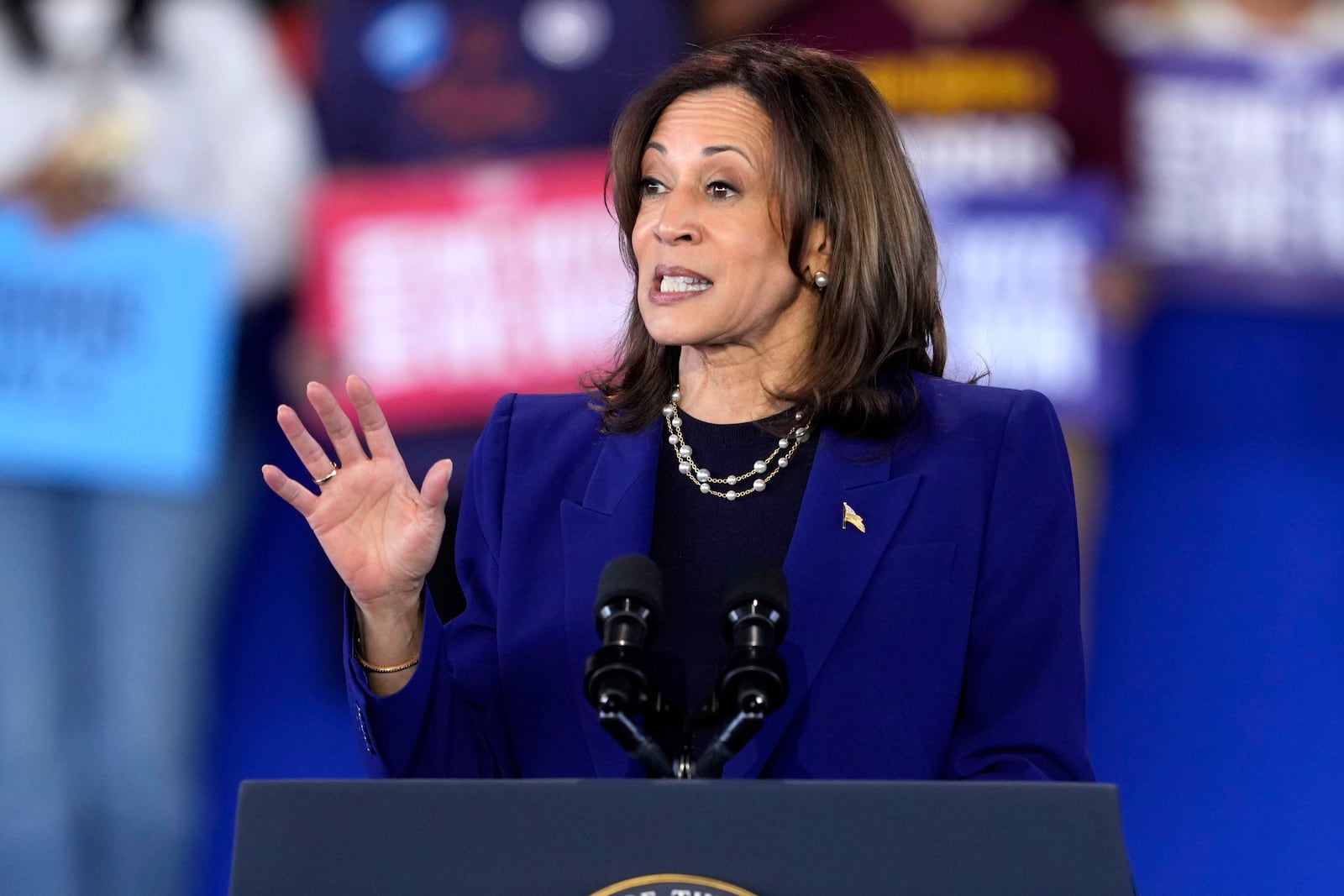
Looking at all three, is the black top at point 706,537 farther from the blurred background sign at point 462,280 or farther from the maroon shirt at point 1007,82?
the maroon shirt at point 1007,82

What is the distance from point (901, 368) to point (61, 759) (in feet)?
8.74

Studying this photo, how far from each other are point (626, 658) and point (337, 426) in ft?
1.52

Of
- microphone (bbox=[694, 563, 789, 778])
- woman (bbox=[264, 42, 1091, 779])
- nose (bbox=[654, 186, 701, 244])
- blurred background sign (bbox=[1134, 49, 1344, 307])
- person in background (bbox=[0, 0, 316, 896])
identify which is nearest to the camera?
microphone (bbox=[694, 563, 789, 778])

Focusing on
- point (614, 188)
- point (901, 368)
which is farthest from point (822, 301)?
point (614, 188)

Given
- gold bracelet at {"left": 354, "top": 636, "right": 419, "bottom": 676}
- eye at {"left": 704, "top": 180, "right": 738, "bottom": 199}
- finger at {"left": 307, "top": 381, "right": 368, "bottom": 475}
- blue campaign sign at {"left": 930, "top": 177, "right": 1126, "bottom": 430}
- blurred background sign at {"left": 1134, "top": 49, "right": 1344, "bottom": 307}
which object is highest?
blurred background sign at {"left": 1134, "top": 49, "right": 1344, "bottom": 307}

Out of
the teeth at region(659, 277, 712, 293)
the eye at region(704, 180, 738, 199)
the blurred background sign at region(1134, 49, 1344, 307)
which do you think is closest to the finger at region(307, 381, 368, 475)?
the teeth at region(659, 277, 712, 293)

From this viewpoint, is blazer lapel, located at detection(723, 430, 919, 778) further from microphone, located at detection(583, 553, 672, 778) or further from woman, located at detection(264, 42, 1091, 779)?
microphone, located at detection(583, 553, 672, 778)

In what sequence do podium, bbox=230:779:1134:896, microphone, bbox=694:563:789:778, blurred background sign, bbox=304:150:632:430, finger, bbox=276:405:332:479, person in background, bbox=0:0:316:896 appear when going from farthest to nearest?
blurred background sign, bbox=304:150:632:430, person in background, bbox=0:0:316:896, finger, bbox=276:405:332:479, microphone, bbox=694:563:789:778, podium, bbox=230:779:1134:896

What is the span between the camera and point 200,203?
4.03 m

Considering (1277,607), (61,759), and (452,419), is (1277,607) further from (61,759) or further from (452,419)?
(61,759)

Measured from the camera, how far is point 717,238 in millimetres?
1845

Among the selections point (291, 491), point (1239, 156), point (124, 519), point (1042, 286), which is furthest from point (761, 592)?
point (1239, 156)

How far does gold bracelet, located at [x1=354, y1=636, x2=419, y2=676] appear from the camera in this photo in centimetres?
165

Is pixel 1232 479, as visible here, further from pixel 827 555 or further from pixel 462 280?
pixel 827 555
